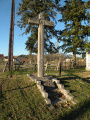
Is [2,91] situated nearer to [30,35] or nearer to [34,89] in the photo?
[34,89]

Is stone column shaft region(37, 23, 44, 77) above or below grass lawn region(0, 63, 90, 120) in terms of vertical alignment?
above

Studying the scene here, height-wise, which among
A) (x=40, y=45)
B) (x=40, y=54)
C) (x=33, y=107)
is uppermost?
(x=40, y=45)

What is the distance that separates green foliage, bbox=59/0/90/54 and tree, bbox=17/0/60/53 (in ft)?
6.28

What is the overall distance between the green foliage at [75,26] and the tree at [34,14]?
1913 mm

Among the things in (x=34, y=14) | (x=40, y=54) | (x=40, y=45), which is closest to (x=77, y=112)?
(x=40, y=54)

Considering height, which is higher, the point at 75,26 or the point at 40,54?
the point at 75,26

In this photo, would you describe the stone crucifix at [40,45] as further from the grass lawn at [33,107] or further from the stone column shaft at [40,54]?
the grass lawn at [33,107]

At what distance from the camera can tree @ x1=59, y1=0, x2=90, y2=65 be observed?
1711 cm

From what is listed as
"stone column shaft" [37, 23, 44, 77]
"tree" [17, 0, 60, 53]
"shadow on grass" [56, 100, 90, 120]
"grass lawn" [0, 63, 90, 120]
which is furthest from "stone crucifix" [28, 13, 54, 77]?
"tree" [17, 0, 60, 53]

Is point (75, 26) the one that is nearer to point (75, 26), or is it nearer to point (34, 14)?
point (75, 26)

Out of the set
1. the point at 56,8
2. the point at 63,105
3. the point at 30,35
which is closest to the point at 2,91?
the point at 63,105

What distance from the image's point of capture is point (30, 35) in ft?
59.5

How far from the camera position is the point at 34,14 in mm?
16438

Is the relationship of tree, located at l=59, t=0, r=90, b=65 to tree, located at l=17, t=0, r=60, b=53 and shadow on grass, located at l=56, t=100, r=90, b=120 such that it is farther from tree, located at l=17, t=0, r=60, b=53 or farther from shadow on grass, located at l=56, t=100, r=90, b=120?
shadow on grass, located at l=56, t=100, r=90, b=120
